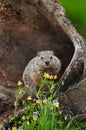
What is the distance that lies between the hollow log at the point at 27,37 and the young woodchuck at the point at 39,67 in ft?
0.52

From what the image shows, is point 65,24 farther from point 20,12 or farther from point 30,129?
point 30,129

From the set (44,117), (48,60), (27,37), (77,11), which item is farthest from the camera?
(77,11)

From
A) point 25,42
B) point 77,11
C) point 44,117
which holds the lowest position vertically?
point 44,117

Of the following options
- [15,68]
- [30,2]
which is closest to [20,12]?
[30,2]

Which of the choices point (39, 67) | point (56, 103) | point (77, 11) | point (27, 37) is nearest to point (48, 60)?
point (39, 67)

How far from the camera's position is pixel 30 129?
247 inches

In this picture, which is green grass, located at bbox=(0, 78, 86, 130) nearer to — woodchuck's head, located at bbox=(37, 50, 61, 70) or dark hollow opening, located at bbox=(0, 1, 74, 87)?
woodchuck's head, located at bbox=(37, 50, 61, 70)

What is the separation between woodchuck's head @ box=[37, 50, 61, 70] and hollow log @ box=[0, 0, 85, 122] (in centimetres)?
15

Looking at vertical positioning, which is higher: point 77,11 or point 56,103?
point 77,11

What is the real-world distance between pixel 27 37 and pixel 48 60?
0.58 meters

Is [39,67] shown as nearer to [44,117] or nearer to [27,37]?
[27,37]

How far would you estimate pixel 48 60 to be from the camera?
7.71 meters

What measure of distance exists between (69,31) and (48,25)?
21.9 inches

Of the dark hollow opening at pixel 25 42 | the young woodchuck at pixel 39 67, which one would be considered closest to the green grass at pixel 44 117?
the young woodchuck at pixel 39 67
